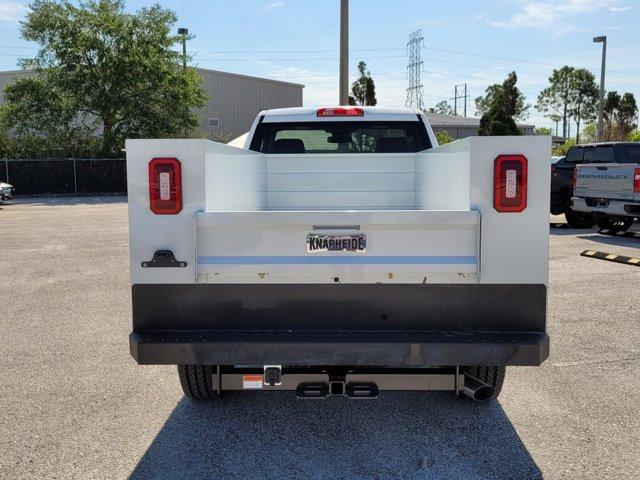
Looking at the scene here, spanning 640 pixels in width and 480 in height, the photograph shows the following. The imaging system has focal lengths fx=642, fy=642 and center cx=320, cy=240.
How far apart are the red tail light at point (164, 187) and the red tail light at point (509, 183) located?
5.58 feet

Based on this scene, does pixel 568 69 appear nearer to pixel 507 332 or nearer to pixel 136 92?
pixel 136 92

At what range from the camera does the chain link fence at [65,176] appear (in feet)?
108

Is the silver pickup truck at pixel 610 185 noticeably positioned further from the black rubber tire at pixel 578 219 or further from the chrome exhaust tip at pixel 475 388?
the chrome exhaust tip at pixel 475 388

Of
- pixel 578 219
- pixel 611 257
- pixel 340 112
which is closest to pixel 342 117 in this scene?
pixel 340 112

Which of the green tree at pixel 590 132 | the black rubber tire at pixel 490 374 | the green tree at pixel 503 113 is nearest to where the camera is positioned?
the black rubber tire at pixel 490 374

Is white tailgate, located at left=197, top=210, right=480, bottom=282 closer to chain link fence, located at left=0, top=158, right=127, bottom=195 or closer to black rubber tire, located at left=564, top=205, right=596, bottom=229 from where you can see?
black rubber tire, located at left=564, top=205, right=596, bottom=229

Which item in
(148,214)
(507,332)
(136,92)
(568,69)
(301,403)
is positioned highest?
(568,69)

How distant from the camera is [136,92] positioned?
3422 cm

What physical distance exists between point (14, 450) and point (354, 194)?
2.94 meters

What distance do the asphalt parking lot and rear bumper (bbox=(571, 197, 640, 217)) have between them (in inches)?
283

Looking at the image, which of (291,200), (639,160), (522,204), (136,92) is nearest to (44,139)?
(136,92)

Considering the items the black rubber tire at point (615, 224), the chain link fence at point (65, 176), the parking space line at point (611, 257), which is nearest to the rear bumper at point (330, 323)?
the parking space line at point (611, 257)

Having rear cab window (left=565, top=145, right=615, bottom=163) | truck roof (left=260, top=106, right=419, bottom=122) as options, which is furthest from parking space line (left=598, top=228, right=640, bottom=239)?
truck roof (left=260, top=106, right=419, bottom=122)

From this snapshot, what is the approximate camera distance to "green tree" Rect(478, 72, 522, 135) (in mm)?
45469
